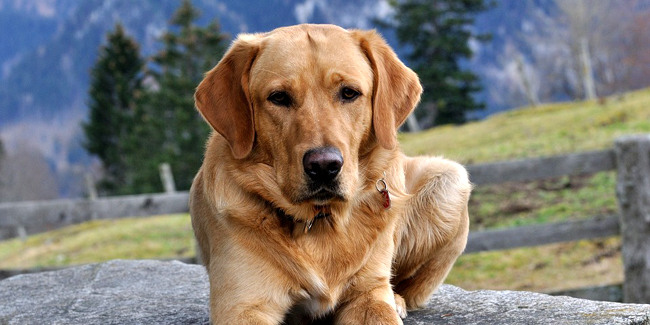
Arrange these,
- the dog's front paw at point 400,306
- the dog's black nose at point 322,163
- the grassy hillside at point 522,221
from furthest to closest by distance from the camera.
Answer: the grassy hillside at point 522,221
the dog's front paw at point 400,306
the dog's black nose at point 322,163

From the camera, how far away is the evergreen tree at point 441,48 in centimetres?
3806

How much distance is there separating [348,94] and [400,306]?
3.75ft

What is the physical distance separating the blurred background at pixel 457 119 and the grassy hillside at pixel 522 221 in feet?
0.13

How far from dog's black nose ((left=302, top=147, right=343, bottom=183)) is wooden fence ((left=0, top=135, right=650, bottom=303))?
385cm

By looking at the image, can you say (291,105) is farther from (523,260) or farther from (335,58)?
(523,260)

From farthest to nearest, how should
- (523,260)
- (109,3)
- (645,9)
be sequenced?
(109,3) < (645,9) < (523,260)

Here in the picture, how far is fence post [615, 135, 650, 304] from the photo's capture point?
19.2ft

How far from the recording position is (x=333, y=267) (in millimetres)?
2861

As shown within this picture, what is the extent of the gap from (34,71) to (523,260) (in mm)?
161336

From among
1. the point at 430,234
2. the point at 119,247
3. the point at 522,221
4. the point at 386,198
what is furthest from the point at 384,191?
the point at 119,247

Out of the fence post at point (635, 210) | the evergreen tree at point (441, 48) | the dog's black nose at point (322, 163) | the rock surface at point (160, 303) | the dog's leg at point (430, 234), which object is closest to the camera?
the dog's black nose at point (322, 163)

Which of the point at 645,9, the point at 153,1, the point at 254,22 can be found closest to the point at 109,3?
the point at 153,1

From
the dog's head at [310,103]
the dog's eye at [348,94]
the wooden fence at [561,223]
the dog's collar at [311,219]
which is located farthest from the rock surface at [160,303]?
the wooden fence at [561,223]

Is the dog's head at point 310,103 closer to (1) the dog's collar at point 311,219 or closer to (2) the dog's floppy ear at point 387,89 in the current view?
(2) the dog's floppy ear at point 387,89
